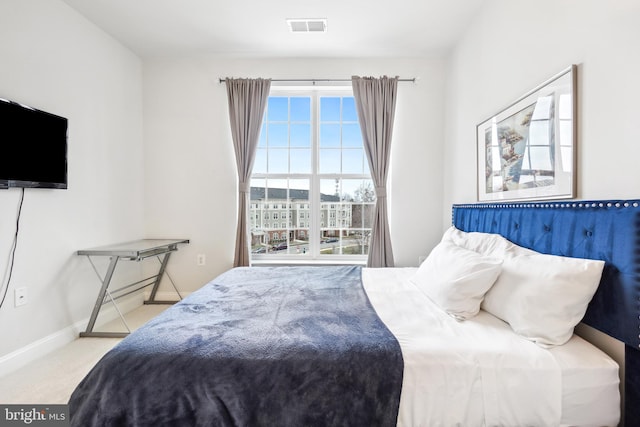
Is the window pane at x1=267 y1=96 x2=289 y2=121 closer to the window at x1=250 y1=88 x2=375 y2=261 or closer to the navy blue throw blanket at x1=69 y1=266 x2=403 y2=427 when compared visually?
the window at x1=250 y1=88 x2=375 y2=261

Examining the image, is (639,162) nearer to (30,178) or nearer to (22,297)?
(30,178)

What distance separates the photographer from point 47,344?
223 cm

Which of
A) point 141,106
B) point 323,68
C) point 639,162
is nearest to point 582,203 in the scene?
point 639,162

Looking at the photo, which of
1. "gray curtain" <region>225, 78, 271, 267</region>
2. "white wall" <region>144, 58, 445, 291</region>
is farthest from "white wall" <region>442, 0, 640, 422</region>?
"gray curtain" <region>225, 78, 271, 267</region>

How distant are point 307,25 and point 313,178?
58.7 inches

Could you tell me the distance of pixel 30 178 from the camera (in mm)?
2066

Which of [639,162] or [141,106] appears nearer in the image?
[639,162]

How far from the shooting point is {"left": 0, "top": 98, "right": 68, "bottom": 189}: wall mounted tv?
1.91m

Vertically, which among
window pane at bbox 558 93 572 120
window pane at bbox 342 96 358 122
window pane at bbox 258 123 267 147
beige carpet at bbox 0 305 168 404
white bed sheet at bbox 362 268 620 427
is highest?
window pane at bbox 342 96 358 122

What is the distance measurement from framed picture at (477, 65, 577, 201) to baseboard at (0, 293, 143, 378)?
139 inches

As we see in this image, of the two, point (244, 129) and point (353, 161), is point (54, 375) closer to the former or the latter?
point (244, 129)

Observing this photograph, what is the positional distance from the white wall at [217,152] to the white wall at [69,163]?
23 centimetres

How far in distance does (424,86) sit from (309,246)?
86.4 inches

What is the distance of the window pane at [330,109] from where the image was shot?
336 cm
